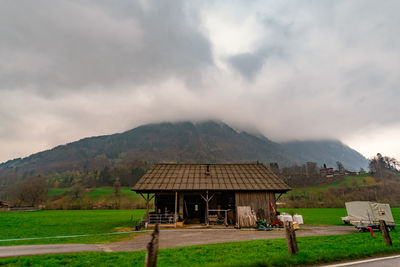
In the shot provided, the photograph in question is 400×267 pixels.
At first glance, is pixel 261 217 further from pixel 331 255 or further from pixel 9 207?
pixel 9 207

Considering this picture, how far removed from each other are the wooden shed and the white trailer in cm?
616

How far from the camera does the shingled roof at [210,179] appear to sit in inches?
908

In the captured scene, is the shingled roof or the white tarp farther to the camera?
the shingled roof

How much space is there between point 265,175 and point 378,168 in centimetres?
12177

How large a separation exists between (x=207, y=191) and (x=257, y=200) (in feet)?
18.4

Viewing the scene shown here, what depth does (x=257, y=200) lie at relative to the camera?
23047 mm

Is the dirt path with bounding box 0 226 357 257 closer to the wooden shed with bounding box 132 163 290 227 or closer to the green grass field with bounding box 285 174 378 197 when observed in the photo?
the wooden shed with bounding box 132 163 290 227

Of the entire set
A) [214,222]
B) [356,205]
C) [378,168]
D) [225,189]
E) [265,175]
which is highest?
[378,168]

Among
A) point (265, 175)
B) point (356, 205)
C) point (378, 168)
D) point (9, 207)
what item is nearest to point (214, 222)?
point (265, 175)

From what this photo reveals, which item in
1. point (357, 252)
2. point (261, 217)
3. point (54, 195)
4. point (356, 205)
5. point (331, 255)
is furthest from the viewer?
point (54, 195)

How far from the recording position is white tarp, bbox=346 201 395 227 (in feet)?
59.2

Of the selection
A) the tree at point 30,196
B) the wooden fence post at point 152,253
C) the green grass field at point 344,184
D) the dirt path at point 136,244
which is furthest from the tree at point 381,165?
the tree at point 30,196

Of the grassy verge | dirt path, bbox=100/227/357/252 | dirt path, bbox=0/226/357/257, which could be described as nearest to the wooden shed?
dirt path, bbox=100/227/357/252

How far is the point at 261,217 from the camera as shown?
877 inches
